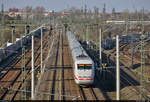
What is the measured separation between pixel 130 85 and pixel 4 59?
14.1m

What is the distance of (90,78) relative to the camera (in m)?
13.5

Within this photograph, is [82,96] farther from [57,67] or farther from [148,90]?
[57,67]

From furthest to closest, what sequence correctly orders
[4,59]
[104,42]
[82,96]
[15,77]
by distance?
1. [104,42]
2. [4,59]
3. [15,77]
4. [82,96]

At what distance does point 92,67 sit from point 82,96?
185cm

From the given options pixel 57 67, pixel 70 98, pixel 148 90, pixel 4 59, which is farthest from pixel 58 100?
pixel 4 59

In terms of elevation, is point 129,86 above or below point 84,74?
below

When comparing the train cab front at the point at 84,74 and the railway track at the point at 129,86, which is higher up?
the train cab front at the point at 84,74

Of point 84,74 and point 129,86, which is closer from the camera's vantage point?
point 84,74

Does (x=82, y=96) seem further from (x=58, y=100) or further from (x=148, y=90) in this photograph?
(x=148, y=90)

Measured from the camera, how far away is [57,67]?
69.7ft

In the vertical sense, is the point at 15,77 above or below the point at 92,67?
below

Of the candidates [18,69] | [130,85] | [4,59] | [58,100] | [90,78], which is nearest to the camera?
[58,100]

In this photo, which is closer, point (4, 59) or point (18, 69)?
point (18, 69)

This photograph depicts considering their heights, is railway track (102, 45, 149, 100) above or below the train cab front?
below
